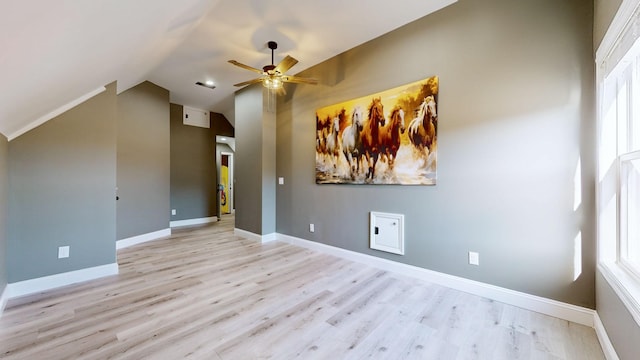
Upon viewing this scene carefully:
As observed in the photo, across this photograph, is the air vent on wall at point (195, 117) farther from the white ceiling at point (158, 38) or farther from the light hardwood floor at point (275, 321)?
the light hardwood floor at point (275, 321)

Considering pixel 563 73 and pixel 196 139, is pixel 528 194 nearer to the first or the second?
pixel 563 73

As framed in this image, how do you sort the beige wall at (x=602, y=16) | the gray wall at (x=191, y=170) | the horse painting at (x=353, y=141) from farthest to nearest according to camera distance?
the gray wall at (x=191, y=170), the horse painting at (x=353, y=141), the beige wall at (x=602, y=16)

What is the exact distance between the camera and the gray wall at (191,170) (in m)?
5.76

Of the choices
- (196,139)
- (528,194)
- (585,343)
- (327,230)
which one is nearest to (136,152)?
(196,139)

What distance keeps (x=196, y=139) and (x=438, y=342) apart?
6.18 metres

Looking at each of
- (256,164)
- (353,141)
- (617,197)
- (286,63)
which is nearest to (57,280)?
(256,164)

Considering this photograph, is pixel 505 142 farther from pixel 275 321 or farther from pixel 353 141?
Answer: pixel 275 321

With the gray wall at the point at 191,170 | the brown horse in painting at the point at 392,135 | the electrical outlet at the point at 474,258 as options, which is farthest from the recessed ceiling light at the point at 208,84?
the electrical outlet at the point at 474,258

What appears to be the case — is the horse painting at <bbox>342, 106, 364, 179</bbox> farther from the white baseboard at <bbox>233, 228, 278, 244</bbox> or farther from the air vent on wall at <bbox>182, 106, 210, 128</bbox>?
the air vent on wall at <bbox>182, 106, 210, 128</bbox>

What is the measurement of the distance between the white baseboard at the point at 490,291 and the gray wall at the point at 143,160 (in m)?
3.63

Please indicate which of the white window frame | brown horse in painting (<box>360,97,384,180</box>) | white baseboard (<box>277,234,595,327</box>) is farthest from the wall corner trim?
the white window frame

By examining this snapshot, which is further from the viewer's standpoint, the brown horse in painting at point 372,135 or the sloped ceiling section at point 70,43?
the brown horse in painting at point 372,135

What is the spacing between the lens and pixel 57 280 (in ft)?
8.29

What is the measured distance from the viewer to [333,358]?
154 cm
